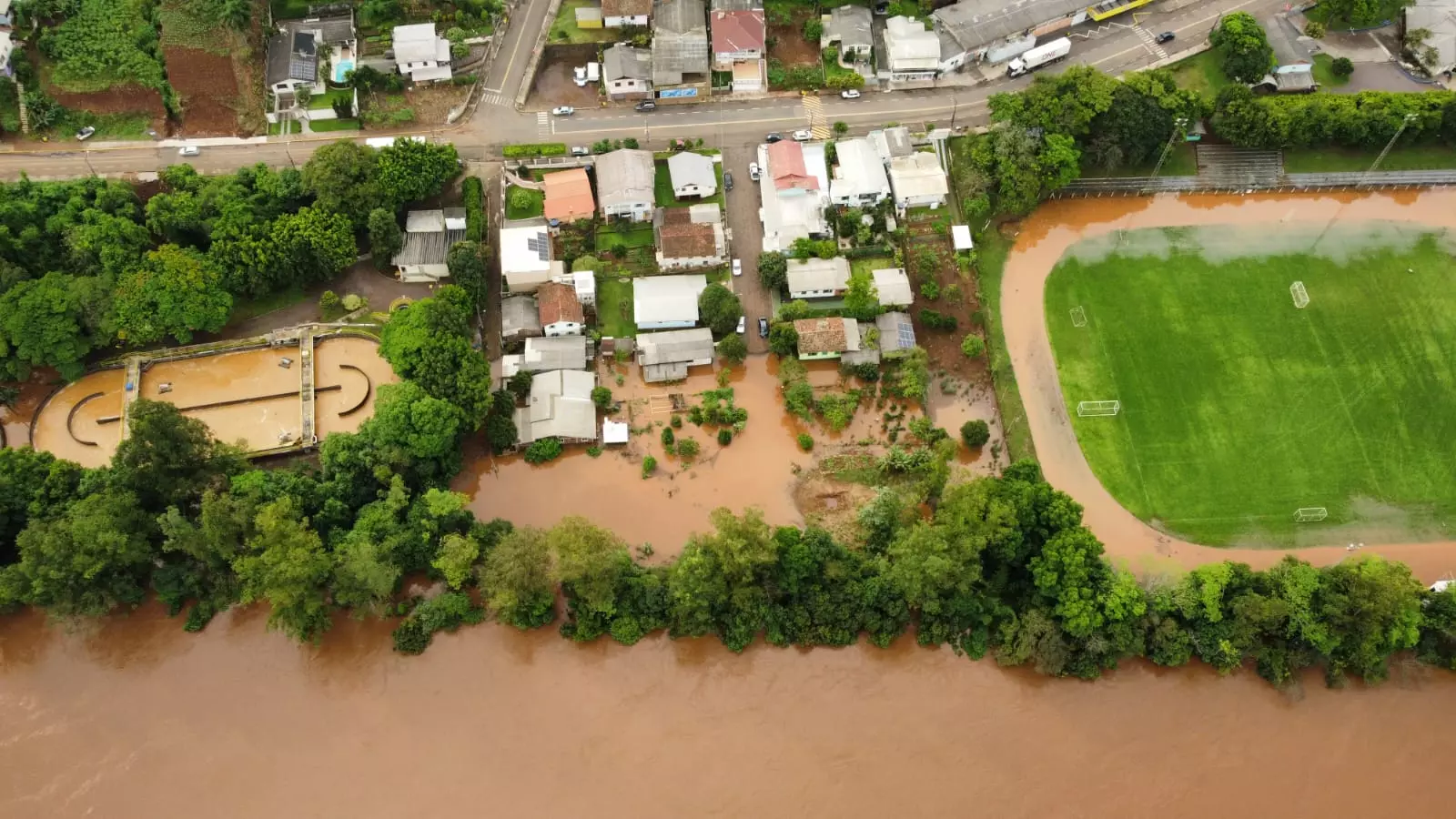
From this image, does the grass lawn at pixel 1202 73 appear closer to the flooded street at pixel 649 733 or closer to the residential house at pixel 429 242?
the flooded street at pixel 649 733

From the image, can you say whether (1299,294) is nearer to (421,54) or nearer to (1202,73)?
(1202,73)

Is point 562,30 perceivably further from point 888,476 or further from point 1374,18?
point 1374,18

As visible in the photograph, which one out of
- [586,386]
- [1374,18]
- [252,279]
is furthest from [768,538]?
[1374,18]

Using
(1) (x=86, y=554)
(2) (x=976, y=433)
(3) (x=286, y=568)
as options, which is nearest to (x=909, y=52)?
(2) (x=976, y=433)

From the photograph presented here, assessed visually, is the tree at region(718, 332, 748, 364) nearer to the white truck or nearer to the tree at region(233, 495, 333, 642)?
the tree at region(233, 495, 333, 642)

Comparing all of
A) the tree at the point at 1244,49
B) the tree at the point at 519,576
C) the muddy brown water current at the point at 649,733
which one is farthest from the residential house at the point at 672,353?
the tree at the point at 1244,49

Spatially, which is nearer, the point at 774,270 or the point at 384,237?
the point at 384,237
